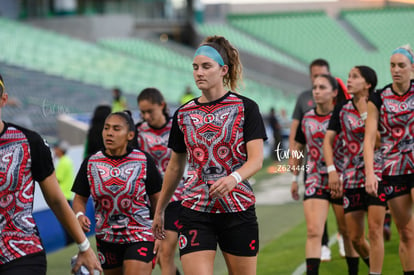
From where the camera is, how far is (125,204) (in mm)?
6867

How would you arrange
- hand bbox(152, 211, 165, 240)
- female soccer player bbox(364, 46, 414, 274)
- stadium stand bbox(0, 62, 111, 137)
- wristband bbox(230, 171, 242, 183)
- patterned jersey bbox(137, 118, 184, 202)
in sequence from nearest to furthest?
wristband bbox(230, 171, 242, 183)
hand bbox(152, 211, 165, 240)
female soccer player bbox(364, 46, 414, 274)
patterned jersey bbox(137, 118, 184, 202)
stadium stand bbox(0, 62, 111, 137)

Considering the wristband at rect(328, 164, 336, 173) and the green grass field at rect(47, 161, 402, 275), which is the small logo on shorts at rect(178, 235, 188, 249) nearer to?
the wristband at rect(328, 164, 336, 173)

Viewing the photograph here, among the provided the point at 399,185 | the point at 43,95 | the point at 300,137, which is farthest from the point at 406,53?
the point at 43,95

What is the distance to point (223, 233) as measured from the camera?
5.83 metres

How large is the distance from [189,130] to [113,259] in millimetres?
1621

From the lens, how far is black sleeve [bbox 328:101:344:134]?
8.37 metres

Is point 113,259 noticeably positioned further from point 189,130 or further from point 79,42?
point 79,42

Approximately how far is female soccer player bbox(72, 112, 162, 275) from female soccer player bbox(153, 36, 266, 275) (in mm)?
1048

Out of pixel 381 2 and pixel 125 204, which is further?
pixel 381 2

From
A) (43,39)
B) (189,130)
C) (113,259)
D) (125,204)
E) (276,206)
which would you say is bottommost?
(276,206)

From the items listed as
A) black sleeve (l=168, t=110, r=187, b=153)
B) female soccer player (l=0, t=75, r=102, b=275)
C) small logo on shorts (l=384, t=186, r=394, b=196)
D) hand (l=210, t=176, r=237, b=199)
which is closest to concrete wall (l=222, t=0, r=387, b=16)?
small logo on shorts (l=384, t=186, r=394, b=196)

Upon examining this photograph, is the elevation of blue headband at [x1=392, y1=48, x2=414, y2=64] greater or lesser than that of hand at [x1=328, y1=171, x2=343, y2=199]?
greater

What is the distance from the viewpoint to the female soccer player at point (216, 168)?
18.9 feet

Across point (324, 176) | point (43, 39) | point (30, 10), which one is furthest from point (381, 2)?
point (324, 176)
